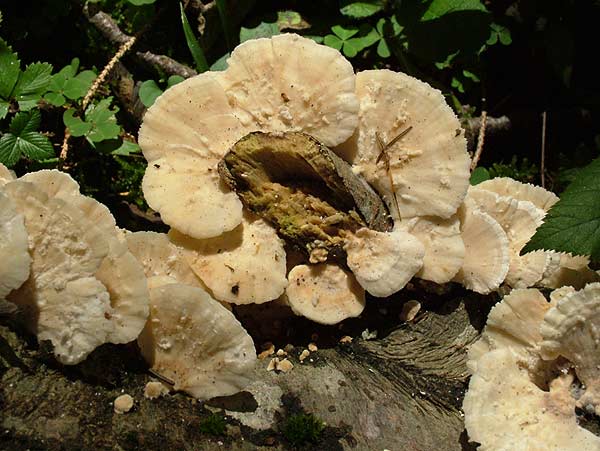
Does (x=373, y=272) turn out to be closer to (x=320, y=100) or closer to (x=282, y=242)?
(x=282, y=242)

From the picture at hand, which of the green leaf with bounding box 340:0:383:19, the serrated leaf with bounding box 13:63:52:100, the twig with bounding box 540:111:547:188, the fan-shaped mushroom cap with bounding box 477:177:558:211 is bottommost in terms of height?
the twig with bounding box 540:111:547:188

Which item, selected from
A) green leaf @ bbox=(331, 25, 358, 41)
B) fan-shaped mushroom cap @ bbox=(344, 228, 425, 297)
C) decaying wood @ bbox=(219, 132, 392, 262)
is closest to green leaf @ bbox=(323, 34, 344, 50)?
green leaf @ bbox=(331, 25, 358, 41)

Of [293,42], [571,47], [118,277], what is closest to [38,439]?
[118,277]

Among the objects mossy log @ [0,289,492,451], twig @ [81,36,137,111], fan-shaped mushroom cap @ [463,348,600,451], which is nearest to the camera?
mossy log @ [0,289,492,451]

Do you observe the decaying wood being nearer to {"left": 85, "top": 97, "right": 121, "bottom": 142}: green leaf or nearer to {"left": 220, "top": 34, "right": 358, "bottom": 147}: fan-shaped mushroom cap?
{"left": 220, "top": 34, "right": 358, "bottom": 147}: fan-shaped mushroom cap

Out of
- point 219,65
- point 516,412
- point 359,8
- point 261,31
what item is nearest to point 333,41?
point 359,8

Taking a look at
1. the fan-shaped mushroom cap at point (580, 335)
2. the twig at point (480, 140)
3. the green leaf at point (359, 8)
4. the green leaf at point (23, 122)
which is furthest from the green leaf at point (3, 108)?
the twig at point (480, 140)
